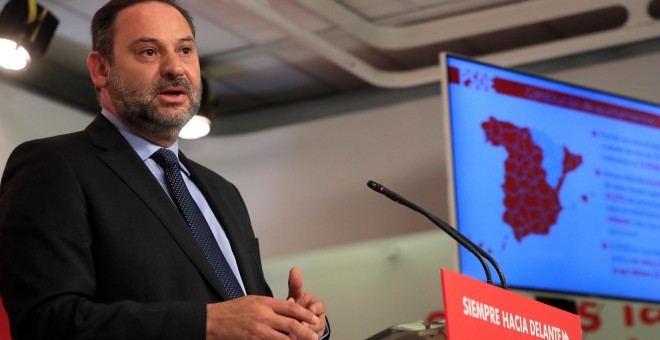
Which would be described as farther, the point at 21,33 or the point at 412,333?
the point at 21,33

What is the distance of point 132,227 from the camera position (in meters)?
1.93

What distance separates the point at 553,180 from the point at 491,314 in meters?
3.01

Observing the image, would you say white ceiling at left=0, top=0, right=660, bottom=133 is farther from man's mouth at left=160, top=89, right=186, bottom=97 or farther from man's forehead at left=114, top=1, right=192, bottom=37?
man's mouth at left=160, top=89, right=186, bottom=97

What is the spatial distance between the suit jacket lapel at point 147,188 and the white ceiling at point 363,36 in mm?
3172

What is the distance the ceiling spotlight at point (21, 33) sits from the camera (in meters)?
4.89

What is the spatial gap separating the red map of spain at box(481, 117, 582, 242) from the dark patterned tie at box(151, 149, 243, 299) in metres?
2.68

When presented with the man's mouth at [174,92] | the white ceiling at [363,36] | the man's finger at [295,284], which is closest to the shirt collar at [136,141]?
the man's mouth at [174,92]

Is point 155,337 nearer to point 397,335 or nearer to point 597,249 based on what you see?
point 397,335

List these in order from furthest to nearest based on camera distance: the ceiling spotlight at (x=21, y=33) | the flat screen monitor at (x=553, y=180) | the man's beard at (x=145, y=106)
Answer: the ceiling spotlight at (x=21, y=33) < the flat screen monitor at (x=553, y=180) < the man's beard at (x=145, y=106)

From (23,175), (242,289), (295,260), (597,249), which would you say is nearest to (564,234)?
(597,249)

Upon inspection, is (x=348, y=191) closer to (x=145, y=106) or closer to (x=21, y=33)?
(x=21, y=33)

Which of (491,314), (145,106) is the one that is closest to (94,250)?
(145,106)

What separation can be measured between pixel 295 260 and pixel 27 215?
182 inches

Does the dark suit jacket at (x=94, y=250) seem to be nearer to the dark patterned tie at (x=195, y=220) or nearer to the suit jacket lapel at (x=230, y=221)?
the dark patterned tie at (x=195, y=220)
